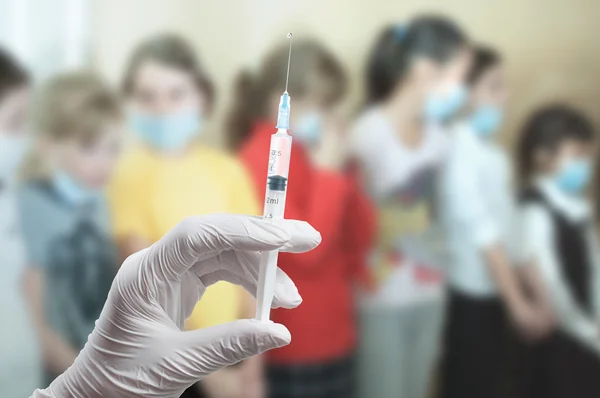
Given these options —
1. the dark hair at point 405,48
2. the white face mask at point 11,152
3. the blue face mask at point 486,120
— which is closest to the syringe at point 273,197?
the white face mask at point 11,152

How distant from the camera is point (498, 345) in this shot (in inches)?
77.4

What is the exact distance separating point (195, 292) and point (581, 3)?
1.74 meters

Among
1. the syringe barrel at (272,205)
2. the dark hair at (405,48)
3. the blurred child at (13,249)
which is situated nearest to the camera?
the syringe barrel at (272,205)

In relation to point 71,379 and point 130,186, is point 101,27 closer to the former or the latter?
point 130,186

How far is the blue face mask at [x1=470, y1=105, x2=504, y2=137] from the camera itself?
1933 mm

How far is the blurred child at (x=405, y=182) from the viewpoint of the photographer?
6.12ft

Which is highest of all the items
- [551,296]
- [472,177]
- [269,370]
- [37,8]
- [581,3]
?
[581,3]

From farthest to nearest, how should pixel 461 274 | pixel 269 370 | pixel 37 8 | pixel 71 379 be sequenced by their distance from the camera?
pixel 461 274
pixel 269 370
pixel 37 8
pixel 71 379

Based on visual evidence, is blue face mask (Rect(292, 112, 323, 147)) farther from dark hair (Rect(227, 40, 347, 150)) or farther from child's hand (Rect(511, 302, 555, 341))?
child's hand (Rect(511, 302, 555, 341))

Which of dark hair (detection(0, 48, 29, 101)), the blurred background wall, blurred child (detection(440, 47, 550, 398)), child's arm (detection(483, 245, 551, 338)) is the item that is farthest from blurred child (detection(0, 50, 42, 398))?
child's arm (detection(483, 245, 551, 338))

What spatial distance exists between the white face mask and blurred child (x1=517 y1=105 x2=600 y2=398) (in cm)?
134

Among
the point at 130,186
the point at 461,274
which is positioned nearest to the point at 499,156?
the point at 461,274

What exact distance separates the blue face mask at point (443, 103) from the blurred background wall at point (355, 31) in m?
0.18

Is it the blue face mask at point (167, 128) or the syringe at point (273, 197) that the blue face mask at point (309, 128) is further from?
the syringe at point (273, 197)
